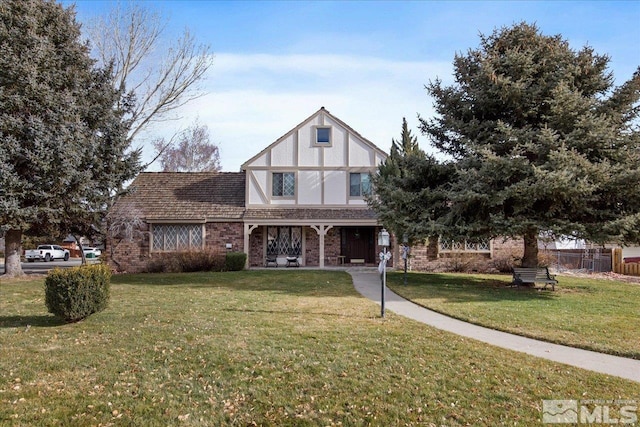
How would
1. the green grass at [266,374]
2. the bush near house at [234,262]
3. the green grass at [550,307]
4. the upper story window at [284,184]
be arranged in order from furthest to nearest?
the upper story window at [284,184] < the bush near house at [234,262] < the green grass at [550,307] < the green grass at [266,374]

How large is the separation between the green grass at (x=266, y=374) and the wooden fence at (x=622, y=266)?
17040mm

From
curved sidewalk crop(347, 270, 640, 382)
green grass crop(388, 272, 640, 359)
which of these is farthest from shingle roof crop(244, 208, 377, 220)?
curved sidewalk crop(347, 270, 640, 382)

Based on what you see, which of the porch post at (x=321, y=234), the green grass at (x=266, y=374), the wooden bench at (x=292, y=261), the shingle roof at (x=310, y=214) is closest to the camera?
the green grass at (x=266, y=374)

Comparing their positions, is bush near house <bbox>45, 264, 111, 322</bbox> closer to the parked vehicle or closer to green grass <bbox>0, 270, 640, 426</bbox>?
green grass <bbox>0, 270, 640, 426</bbox>

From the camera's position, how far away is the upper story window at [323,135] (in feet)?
73.1

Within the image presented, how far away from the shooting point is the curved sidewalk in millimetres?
6105

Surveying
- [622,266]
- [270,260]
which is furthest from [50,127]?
[622,266]

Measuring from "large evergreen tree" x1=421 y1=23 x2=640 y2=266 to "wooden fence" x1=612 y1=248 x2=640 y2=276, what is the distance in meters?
9.33

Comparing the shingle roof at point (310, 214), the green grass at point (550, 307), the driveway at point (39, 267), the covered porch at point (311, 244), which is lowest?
the driveway at point (39, 267)

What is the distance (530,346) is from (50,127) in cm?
1714

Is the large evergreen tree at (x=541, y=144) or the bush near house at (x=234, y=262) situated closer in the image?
the large evergreen tree at (x=541, y=144)

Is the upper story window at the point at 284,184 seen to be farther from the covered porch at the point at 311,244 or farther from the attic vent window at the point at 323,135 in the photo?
the attic vent window at the point at 323,135

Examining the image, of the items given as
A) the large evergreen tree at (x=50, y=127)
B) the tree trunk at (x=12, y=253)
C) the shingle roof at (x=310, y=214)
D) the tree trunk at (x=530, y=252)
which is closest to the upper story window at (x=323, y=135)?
the shingle roof at (x=310, y=214)

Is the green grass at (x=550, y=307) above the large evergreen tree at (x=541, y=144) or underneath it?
underneath
